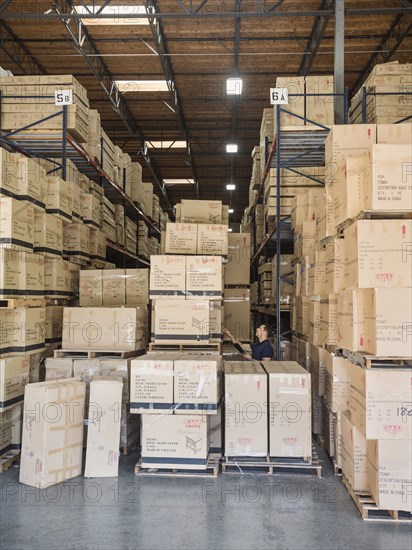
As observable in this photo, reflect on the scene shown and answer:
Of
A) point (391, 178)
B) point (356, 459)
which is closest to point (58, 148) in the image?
point (391, 178)

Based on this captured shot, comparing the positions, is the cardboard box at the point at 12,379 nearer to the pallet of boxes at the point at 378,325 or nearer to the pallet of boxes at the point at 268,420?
the pallet of boxes at the point at 268,420

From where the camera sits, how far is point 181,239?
647cm

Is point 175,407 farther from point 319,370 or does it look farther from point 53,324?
point 53,324

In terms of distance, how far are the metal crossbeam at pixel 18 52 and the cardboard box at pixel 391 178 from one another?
8549 mm

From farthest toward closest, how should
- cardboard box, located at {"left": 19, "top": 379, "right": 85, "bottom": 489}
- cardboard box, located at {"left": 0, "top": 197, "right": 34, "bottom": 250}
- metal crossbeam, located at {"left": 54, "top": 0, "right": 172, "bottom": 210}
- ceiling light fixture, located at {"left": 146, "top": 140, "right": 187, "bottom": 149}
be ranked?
ceiling light fixture, located at {"left": 146, "top": 140, "right": 187, "bottom": 149} < metal crossbeam, located at {"left": 54, "top": 0, "right": 172, "bottom": 210} < cardboard box, located at {"left": 0, "top": 197, "right": 34, "bottom": 250} < cardboard box, located at {"left": 19, "top": 379, "right": 85, "bottom": 489}

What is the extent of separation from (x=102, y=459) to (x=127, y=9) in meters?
7.57

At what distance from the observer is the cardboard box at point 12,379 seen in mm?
4988

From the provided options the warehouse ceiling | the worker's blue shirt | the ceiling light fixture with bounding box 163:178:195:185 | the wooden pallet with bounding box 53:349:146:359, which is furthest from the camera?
the ceiling light fixture with bounding box 163:178:195:185

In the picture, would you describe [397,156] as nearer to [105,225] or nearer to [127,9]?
[105,225]

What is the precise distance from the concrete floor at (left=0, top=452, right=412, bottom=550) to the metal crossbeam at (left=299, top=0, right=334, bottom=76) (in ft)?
24.7

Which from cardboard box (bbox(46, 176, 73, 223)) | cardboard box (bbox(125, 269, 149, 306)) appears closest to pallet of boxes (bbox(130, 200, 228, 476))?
cardboard box (bbox(125, 269, 149, 306))

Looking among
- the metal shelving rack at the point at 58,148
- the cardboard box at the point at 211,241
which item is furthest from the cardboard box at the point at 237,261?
the metal shelving rack at the point at 58,148

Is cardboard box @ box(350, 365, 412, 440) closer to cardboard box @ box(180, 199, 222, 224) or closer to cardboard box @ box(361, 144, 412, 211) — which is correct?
cardboard box @ box(361, 144, 412, 211)

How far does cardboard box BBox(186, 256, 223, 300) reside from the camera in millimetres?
5957
